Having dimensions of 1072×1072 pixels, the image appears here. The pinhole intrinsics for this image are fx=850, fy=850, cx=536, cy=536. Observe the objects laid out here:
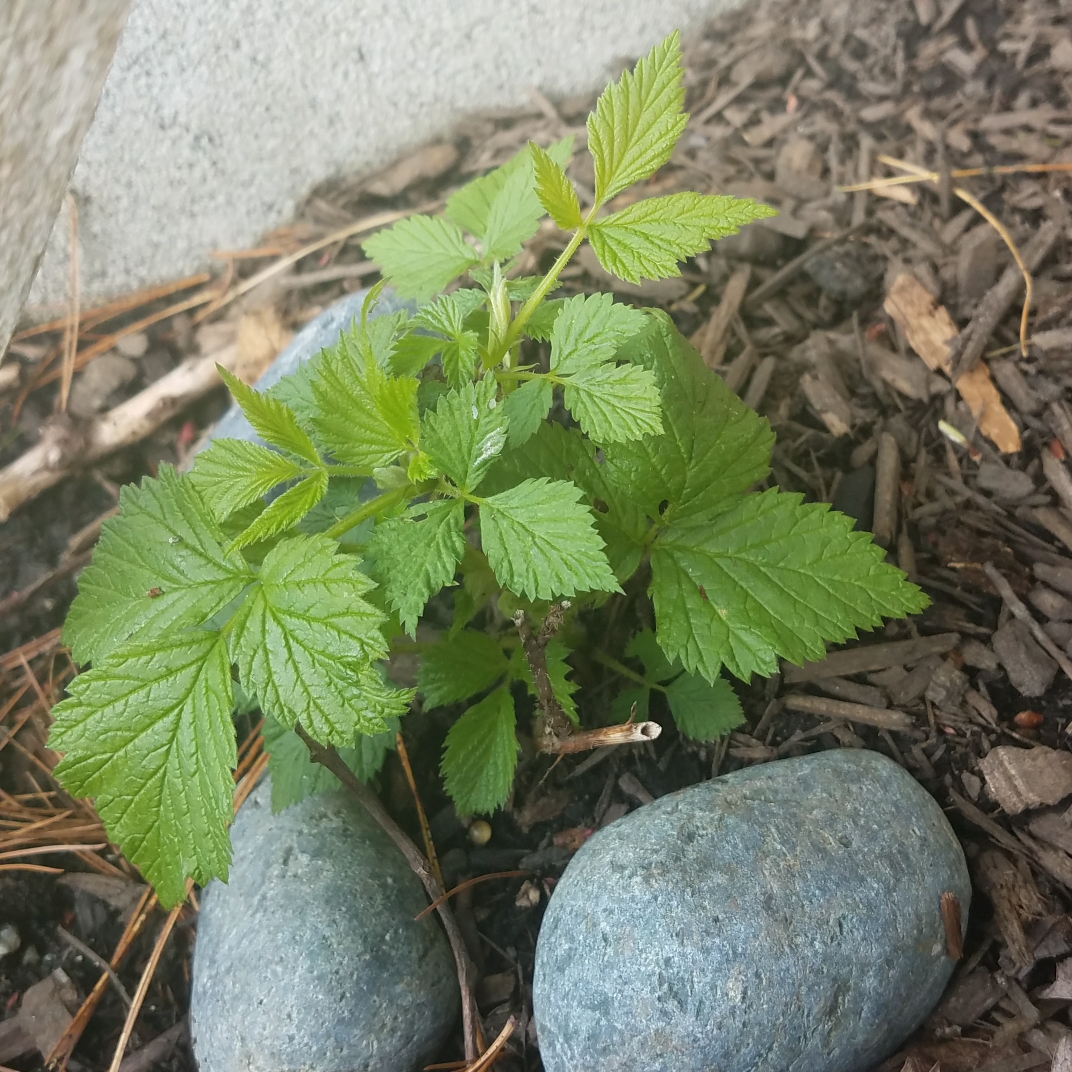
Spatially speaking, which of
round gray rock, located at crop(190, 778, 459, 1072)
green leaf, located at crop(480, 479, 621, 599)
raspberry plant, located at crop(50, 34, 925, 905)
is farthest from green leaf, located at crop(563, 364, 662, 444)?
round gray rock, located at crop(190, 778, 459, 1072)

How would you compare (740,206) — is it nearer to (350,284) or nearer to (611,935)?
(611,935)

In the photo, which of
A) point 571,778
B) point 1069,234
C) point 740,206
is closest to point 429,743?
point 571,778

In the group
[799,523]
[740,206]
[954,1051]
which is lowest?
[954,1051]

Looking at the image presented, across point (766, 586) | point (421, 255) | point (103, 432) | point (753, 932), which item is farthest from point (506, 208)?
point (103, 432)

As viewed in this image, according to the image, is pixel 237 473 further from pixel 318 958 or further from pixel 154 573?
pixel 318 958

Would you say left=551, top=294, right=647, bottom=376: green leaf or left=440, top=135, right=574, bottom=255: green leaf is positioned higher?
left=440, top=135, right=574, bottom=255: green leaf

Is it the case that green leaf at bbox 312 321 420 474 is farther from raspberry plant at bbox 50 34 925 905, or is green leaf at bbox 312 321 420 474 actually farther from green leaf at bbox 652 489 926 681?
green leaf at bbox 652 489 926 681

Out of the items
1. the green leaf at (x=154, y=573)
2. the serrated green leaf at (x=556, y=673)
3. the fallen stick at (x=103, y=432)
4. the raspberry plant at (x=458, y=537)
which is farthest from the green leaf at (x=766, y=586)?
the fallen stick at (x=103, y=432)

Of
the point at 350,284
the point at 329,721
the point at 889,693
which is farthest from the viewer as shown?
the point at 350,284

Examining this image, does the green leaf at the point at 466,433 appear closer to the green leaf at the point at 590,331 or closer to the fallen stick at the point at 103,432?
the green leaf at the point at 590,331
